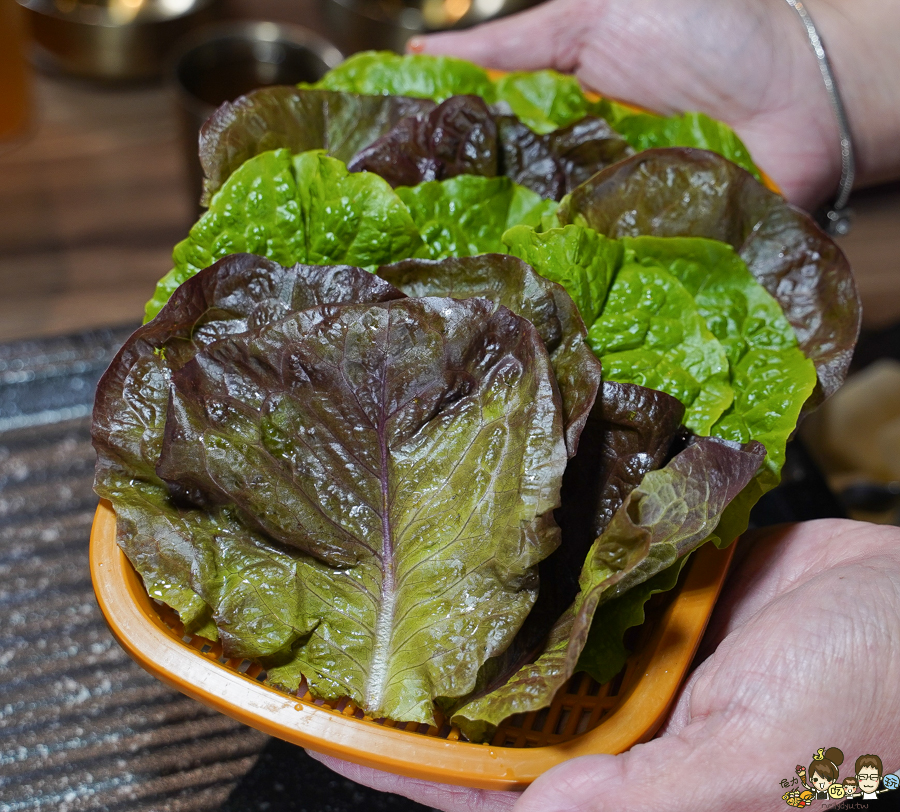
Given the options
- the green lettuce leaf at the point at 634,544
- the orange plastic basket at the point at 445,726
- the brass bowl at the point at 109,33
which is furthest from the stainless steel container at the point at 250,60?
the green lettuce leaf at the point at 634,544

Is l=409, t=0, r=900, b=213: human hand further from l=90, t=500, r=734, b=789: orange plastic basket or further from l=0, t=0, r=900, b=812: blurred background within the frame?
l=90, t=500, r=734, b=789: orange plastic basket

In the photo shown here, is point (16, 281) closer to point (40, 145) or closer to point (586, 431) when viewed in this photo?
A: point (40, 145)

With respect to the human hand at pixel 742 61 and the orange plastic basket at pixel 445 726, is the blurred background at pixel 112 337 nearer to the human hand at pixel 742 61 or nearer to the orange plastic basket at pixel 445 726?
the orange plastic basket at pixel 445 726

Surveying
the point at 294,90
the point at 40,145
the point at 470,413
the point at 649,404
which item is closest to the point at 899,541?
the point at 649,404

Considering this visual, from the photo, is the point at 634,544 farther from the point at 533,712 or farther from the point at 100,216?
the point at 100,216

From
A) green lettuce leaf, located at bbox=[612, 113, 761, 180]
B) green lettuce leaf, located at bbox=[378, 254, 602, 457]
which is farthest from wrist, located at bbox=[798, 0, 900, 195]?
green lettuce leaf, located at bbox=[378, 254, 602, 457]

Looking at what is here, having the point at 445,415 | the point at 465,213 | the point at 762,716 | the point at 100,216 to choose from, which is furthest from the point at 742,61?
the point at 100,216
